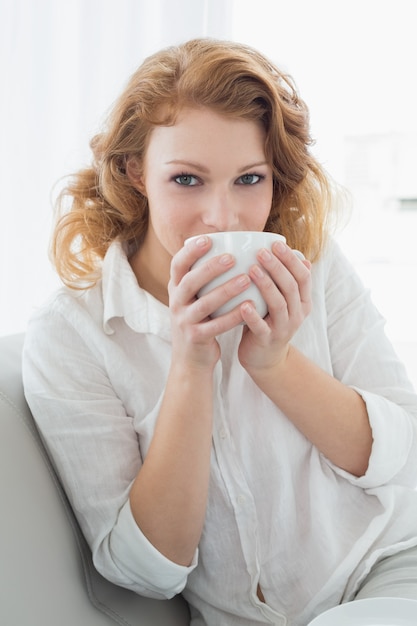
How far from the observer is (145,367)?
49.4 inches

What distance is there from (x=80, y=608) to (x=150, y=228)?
2.19ft

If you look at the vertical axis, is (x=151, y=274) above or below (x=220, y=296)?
below

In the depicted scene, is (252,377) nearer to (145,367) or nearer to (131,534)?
(145,367)

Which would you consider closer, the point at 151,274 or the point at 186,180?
the point at 186,180

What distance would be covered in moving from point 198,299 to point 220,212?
0.22 meters

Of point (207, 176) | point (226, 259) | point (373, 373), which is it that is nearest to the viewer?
point (226, 259)

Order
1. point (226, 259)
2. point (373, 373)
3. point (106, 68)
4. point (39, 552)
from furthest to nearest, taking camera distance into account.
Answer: point (106, 68) < point (373, 373) < point (39, 552) < point (226, 259)

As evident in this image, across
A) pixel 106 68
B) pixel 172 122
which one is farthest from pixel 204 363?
pixel 106 68

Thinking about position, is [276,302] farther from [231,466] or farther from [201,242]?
[231,466]

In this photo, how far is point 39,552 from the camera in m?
1.05

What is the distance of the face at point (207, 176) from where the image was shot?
1.15 meters

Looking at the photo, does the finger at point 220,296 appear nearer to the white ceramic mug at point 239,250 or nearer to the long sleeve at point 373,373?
the white ceramic mug at point 239,250

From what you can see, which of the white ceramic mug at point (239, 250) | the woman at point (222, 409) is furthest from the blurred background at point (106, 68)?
the white ceramic mug at point (239, 250)

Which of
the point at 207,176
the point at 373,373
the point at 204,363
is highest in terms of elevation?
the point at 207,176
